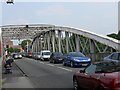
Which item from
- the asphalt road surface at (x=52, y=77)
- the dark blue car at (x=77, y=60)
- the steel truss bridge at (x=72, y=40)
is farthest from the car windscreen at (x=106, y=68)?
the steel truss bridge at (x=72, y=40)

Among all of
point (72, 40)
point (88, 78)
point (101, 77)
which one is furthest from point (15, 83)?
point (72, 40)

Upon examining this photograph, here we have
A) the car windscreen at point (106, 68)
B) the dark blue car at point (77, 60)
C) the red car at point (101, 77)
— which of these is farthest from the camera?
the dark blue car at point (77, 60)

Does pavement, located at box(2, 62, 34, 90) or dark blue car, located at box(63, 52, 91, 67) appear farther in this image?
dark blue car, located at box(63, 52, 91, 67)

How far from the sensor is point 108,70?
395 inches

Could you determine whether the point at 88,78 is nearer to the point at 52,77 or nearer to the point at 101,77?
the point at 101,77

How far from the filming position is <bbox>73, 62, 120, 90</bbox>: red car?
930 cm

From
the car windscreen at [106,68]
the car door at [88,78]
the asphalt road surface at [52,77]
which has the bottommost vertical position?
the asphalt road surface at [52,77]

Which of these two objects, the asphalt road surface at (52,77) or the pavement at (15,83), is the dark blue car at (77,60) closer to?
the asphalt road surface at (52,77)

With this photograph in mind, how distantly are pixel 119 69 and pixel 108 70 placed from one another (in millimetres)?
Result: 322

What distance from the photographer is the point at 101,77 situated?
9.77m

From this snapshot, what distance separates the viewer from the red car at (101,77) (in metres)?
9.30

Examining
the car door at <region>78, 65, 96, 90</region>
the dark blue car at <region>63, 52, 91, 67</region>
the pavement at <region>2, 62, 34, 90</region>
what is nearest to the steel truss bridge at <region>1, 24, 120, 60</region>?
the dark blue car at <region>63, 52, 91, 67</region>

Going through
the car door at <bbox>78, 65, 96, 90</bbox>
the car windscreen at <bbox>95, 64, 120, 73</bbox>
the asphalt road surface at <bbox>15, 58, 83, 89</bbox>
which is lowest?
the asphalt road surface at <bbox>15, 58, 83, 89</bbox>

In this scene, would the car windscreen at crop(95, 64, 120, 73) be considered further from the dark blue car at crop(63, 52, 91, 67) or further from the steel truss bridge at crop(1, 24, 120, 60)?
the steel truss bridge at crop(1, 24, 120, 60)
